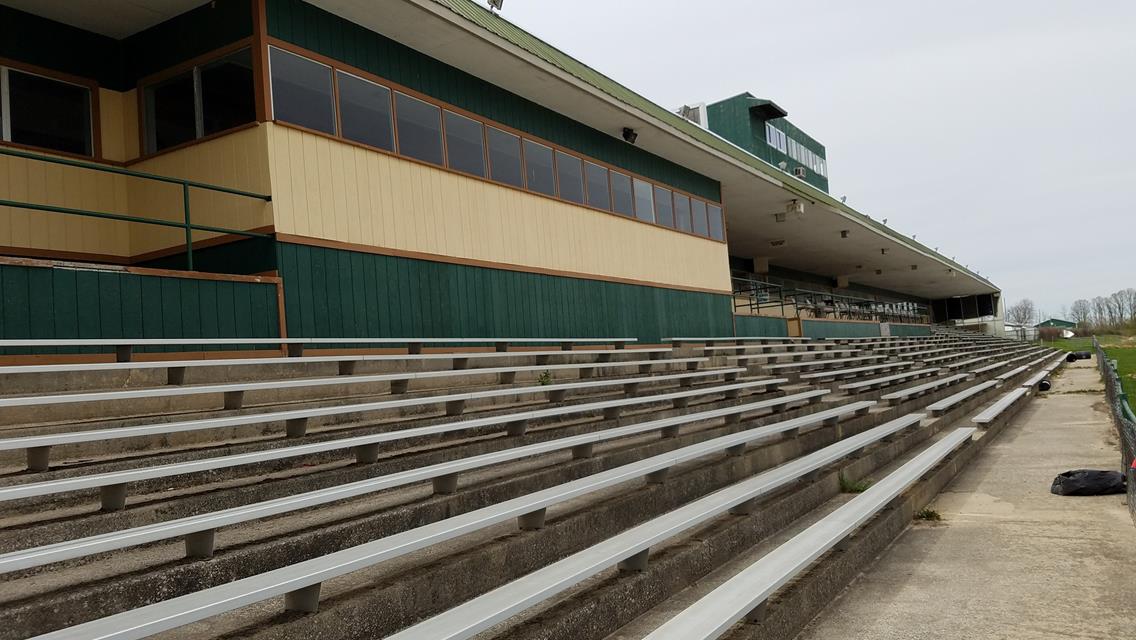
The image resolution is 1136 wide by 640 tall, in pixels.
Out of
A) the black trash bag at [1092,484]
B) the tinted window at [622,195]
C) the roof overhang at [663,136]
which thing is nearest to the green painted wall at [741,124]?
the roof overhang at [663,136]

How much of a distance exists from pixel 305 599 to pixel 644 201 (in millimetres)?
11248

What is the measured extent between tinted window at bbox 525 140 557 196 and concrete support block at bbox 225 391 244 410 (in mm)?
6304

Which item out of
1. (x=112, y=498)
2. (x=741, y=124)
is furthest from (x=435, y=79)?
(x=741, y=124)

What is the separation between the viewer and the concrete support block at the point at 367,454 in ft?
14.5

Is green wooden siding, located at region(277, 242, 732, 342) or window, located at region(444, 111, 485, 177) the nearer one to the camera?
green wooden siding, located at region(277, 242, 732, 342)

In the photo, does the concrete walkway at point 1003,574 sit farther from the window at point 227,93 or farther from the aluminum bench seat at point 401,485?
the window at point 227,93

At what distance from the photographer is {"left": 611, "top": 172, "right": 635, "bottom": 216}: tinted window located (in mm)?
12438

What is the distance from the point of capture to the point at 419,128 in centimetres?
891

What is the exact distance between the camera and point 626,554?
3357mm

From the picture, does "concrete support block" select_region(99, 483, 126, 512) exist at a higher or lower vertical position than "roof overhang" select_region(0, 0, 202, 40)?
lower

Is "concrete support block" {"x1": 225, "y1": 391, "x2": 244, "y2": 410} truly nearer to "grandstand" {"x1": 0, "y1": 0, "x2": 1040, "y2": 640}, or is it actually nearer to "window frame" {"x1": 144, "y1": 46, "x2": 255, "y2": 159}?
"grandstand" {"x1": 0, "y1": 0, "x2": 1040, "y2": 640}

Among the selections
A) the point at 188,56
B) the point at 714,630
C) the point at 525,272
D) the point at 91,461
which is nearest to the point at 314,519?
the point at 91,461

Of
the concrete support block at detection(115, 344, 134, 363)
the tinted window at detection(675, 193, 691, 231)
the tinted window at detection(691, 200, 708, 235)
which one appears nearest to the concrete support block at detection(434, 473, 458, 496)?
the concrete support block at detection(115, 344, 134, 363)

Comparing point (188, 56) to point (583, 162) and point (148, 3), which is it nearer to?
point (148, 3)
